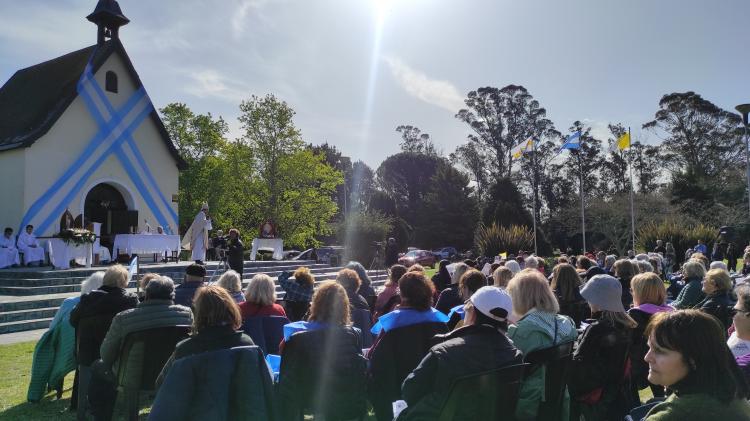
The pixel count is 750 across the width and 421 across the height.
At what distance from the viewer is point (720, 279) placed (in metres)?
5.70

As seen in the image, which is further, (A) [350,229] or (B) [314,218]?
(A) [350,229]

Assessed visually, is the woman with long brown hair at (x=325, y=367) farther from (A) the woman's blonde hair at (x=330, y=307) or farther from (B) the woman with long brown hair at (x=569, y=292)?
(B) the woman with long brown hair at (x=569, y=292)

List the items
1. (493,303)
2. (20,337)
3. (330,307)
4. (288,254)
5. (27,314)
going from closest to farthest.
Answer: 1. (493,303)
2. (330,307)
3. (20,337)
4. (27,314)
5. (288,254)

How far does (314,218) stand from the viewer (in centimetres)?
3219

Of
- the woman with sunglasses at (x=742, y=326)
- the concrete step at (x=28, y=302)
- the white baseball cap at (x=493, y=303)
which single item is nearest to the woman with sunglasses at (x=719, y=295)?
the woman with sunglasses at (x=742, y=326)

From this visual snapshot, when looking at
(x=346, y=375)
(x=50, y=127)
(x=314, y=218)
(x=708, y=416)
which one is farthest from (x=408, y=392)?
(x=314, y=218)

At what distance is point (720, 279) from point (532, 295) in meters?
2.83

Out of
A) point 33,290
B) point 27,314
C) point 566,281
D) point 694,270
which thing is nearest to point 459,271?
point 566,281

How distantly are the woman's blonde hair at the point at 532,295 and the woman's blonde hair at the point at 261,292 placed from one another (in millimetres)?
2395

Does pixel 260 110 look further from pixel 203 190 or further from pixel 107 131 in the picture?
pixel 107 131

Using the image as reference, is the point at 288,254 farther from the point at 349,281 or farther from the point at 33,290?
the point at 349,281

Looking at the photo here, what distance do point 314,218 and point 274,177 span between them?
325 centimetres

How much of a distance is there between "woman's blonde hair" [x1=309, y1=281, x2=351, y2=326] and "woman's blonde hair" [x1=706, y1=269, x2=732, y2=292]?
12.8ft

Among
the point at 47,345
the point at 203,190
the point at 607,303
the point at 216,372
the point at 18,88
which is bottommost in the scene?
the point at 47,345
